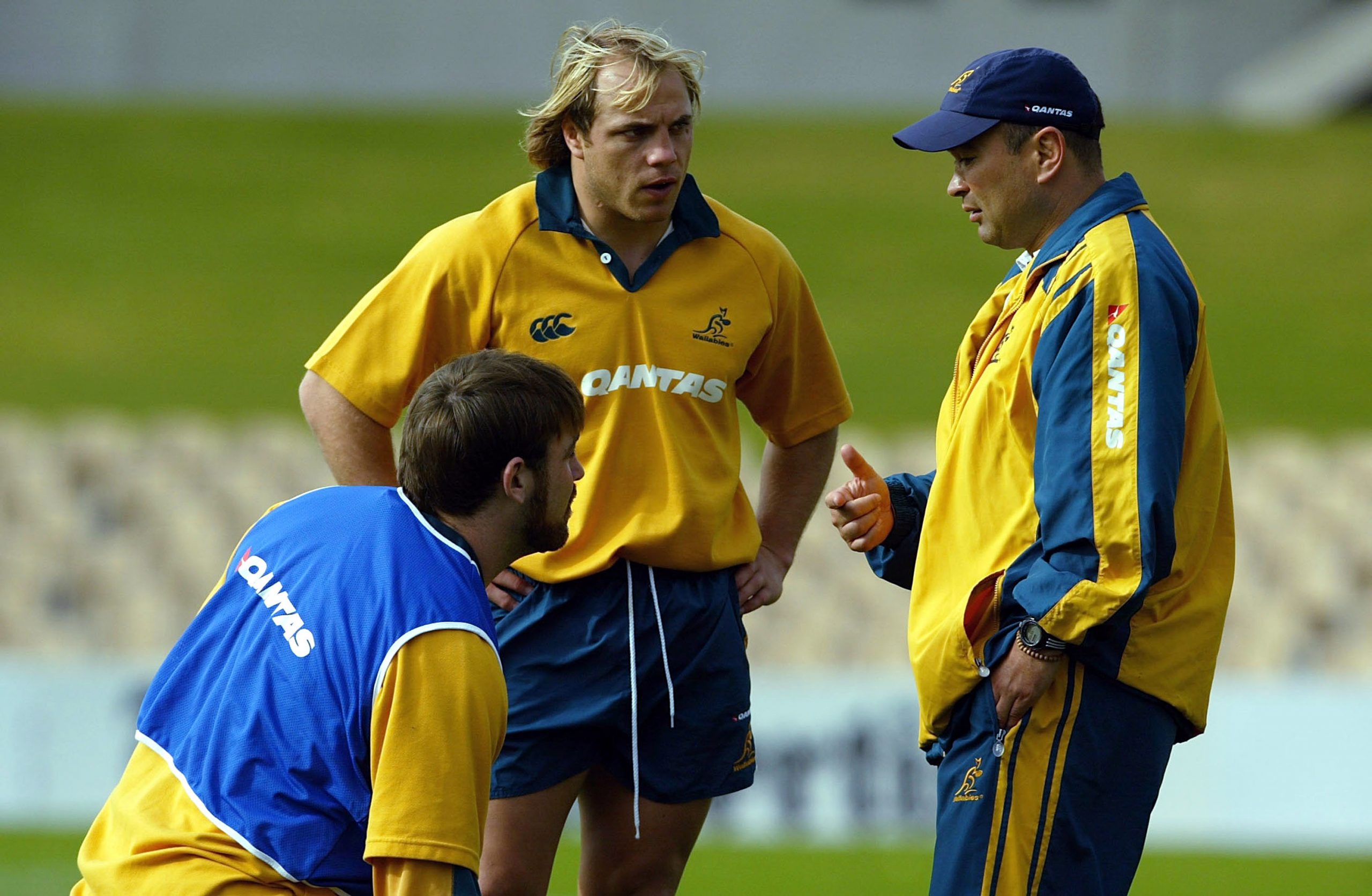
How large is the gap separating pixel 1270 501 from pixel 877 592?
107 inches

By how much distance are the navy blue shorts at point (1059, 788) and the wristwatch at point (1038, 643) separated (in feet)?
0.21

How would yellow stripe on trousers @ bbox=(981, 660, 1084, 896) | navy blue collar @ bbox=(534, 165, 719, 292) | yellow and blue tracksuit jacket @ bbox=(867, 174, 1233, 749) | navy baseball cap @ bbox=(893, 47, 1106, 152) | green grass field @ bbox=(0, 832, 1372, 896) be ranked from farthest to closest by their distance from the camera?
1. green grass field @ bbox=(0, 832, 1372, 896)
2. navy blue collar @ bbox=(534, 165, 719, 292)
3. navy baseball cap @ bbox=(893, 47, 1106, 152)
4. yellow stripe on trousers @ bbox=(981, 660, 1084, 896)
5. yellow and blue tracksuit jacket @ bbox=(867, 174, 1233, 749)

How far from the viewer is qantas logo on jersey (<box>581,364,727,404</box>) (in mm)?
3115

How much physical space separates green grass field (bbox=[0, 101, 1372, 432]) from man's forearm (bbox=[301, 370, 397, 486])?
45.5 feet

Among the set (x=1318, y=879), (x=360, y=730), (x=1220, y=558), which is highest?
(x=1220, y=558)

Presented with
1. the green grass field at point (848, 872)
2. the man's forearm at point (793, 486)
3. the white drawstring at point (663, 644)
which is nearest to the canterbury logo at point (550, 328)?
the white drawstring at point (663, 644)

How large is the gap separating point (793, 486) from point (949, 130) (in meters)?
1.01

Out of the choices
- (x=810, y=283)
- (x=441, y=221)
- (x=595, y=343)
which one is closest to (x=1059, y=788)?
(x=595, y=343)

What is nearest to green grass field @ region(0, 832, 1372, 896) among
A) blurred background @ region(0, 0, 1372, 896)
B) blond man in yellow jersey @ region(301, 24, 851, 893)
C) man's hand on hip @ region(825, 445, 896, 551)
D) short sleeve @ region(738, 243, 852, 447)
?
blurred background @ region(0, 0, 1372, 896)

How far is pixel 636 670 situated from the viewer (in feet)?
10.2

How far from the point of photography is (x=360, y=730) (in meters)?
2.18

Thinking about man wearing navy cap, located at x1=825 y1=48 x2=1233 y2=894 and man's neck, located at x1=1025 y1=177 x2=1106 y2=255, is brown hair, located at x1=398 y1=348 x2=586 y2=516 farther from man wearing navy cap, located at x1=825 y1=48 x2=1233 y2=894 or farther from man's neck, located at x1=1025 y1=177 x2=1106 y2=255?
man's neck, located at x1=1025 y1=177 x2=1106 y2=255

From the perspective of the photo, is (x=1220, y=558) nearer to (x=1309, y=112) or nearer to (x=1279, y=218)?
(x=1279, y=218)

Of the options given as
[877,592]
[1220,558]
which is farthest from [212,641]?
[877,592]
